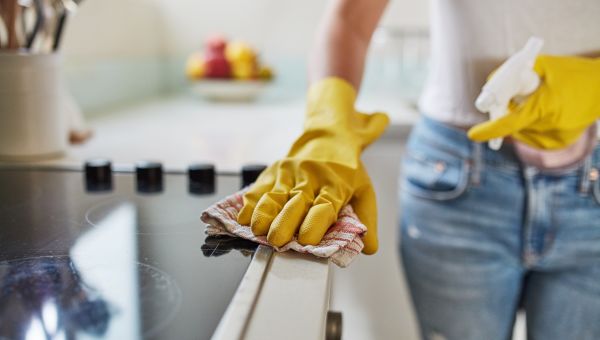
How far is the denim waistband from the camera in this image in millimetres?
787

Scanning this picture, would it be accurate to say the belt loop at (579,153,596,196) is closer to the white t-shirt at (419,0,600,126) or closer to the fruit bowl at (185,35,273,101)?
the white t-shirt at (419,0,600,126)

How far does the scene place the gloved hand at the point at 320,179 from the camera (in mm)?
494

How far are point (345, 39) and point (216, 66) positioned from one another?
0.94 metres

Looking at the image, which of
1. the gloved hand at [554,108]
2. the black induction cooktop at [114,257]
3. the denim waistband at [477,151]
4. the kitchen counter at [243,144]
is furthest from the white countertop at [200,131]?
the gloved hand at [554,108]

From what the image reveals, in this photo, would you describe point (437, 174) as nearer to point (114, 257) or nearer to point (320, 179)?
point (320, 179)

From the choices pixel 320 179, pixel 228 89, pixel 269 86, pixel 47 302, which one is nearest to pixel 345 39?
pixel 320 179

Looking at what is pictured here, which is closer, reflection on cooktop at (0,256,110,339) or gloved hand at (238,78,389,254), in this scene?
reflection on cooktop at (0,256,110,339)

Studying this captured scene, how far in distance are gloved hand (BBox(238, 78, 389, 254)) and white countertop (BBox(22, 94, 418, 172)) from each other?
19 cm

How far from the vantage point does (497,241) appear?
2.69 ft

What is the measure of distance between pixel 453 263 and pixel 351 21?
1.18 feet

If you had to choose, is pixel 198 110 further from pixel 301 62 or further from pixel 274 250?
pixel 274 250

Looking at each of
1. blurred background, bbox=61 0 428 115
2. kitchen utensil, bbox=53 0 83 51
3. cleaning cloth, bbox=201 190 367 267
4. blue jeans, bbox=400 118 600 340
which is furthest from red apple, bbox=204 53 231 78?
cleaning cloth, bbox=201 190 367 267

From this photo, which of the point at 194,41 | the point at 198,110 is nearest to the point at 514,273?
the point at 198,110

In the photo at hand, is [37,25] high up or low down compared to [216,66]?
up
